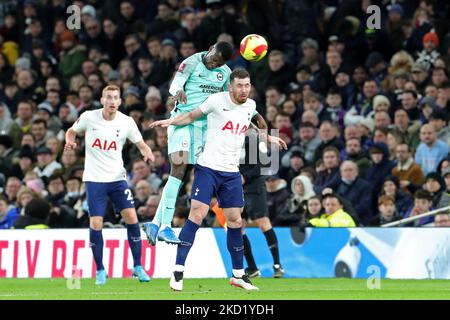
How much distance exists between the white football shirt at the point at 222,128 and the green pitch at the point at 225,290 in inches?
60.6

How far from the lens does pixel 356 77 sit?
950 inches

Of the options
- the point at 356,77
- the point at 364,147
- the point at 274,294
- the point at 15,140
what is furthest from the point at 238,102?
the point at 15,140

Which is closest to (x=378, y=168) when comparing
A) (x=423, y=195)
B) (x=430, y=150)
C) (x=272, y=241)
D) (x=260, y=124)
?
(x=430, y=150)

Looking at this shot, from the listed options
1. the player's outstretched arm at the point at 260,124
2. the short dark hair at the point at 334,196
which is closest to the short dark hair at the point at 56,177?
the short dark hair at the point at 334,196

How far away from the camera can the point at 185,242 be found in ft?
50.5

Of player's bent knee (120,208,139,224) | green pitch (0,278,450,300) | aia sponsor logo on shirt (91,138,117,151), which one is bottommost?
green pitch (0,278,450,300)

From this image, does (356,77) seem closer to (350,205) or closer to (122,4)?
(350,205)

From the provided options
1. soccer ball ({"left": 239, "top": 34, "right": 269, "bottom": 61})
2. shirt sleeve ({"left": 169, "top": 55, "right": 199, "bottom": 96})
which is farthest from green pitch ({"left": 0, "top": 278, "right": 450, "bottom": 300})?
soccer ball ({"left": 239, "top": 34, "right": 269, "bottom": 61})

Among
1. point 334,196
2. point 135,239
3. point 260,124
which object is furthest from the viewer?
point 334,196

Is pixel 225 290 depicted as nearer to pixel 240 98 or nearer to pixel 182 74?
pixel 240 98

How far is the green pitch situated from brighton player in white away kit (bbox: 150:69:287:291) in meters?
0.46

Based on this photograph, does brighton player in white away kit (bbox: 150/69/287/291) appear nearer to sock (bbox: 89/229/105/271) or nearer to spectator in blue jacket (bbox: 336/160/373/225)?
sock (bbox: 89/229/105/271)

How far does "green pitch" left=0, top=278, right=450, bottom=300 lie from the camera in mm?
14734

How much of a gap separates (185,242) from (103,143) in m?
2.92
